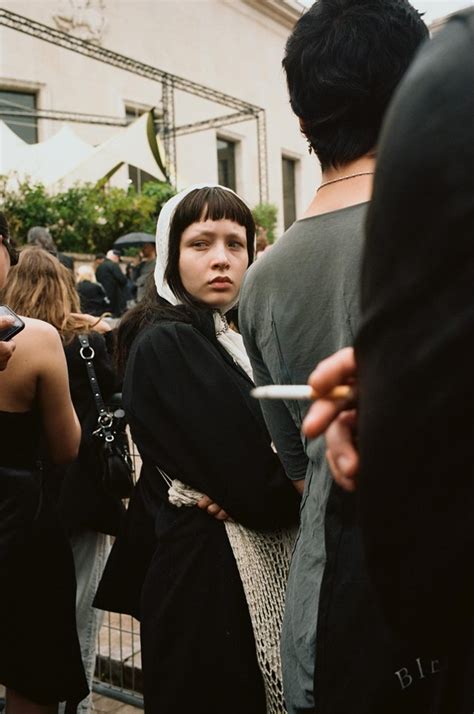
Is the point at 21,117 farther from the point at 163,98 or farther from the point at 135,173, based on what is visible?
the point at 163,98

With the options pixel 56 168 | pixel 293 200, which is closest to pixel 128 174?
pixel 56 168

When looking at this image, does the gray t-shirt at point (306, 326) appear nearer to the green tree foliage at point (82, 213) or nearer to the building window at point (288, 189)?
the green tree foliage at point (82, 213)

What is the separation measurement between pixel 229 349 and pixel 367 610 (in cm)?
107

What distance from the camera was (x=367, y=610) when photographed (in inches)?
51.4

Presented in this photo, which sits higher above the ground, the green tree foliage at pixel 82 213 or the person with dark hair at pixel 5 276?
the green tree foliage at pixel 82 213

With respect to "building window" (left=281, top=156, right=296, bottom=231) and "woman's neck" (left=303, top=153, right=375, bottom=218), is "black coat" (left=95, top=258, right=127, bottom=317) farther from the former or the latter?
"building window" (left=281, top=156, right=296, bottom=231)

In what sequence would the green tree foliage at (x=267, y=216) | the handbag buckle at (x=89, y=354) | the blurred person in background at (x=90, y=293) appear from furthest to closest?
the green tree foliage at (x=267, y=216) → the blurred person in background at (x=90, y=293) → the handbag buckle at (x=89, y=354)

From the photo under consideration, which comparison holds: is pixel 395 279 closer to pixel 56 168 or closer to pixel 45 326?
pixel 45 326

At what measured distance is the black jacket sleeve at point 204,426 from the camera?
1.96 metres

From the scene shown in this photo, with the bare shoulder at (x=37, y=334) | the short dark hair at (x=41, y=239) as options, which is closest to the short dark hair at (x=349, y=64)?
the bare shoulder at (x=37, y=334)

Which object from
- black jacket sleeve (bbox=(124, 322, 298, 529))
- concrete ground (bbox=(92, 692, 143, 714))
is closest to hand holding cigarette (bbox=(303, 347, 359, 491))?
black jacket sleeve (bbox=(124, 322, 298, 529))

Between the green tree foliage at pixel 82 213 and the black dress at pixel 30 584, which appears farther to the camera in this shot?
the green tree foliage at pixel 82 213

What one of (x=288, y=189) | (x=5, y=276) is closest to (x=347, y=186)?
(x=5, y=276)

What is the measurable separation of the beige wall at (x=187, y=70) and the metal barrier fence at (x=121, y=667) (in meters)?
17.2
